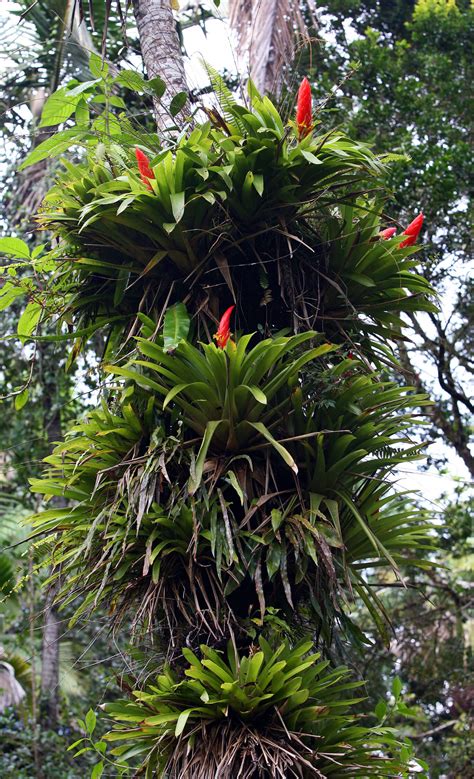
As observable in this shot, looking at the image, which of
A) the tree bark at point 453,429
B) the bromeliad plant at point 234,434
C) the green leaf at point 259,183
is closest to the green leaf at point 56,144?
the bromeliad plant at point 234,434

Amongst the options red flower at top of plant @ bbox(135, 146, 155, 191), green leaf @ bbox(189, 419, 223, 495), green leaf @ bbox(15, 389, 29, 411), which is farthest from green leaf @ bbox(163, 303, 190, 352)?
green leaf @ bbox(15, 389, 29, 411)

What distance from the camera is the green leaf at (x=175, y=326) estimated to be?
204cm

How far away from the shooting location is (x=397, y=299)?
2398mm

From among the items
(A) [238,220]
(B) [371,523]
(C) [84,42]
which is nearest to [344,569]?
(B) [371,523]

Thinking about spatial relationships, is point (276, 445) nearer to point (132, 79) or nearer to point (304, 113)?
point (304, 113)

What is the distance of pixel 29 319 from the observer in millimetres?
2652

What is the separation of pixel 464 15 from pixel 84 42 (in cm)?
458

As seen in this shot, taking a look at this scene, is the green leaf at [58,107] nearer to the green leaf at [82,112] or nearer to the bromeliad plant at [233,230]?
the green leaf at [82,112]

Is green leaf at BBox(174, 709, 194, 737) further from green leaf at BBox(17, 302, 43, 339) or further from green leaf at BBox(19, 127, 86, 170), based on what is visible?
green leaf at BBox(19, 127, 86, 170)

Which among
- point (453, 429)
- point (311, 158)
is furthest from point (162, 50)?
point (453, 429)

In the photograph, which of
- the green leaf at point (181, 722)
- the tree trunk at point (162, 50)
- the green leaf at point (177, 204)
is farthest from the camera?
the tree trunk at point (162, 50)

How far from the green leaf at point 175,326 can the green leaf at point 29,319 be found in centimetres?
61

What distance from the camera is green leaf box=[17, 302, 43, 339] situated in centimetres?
259

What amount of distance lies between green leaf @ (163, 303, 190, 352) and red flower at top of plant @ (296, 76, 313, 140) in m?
0.59
